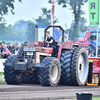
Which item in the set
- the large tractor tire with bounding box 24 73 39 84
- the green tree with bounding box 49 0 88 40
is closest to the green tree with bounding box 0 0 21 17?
the green tree with bounding box 49 0 88 40

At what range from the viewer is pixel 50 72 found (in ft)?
40.1

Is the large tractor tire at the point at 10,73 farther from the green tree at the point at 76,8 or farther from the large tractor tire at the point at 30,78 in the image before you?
the green tree at the point at 76,8

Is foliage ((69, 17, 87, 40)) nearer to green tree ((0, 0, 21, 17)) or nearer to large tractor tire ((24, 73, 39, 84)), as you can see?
green tree ((0, 0, 21, 17))

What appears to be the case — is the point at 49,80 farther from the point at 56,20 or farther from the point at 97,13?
the point at 56,20

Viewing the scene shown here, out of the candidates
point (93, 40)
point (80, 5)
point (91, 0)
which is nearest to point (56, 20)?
point (80, 5)

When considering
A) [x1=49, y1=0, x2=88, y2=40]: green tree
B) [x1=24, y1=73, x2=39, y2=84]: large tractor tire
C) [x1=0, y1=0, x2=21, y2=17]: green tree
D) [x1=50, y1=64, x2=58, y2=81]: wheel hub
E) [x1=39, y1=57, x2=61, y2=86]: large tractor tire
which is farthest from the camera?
[x1=49, y1=0, x2=88, y2=40]: green tree

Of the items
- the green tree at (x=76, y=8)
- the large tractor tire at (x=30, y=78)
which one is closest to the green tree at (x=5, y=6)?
the green tree at (x=76, y=8)

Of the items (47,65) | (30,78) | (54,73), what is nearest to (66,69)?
(54,73)

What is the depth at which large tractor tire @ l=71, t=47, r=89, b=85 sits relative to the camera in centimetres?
1315

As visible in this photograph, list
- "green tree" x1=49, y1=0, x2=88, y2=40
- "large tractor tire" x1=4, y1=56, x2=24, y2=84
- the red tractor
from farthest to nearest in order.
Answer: "green tree" x1=49, y1=0, x2=88, y2=40
"large tractor tire" x1=4, y1=56, x2=24, y2=84
the red tractor

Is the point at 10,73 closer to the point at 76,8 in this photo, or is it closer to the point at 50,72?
the point at 50,72

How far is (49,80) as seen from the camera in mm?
12133

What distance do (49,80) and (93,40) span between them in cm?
1910

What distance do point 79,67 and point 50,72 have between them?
2015 millimetres
